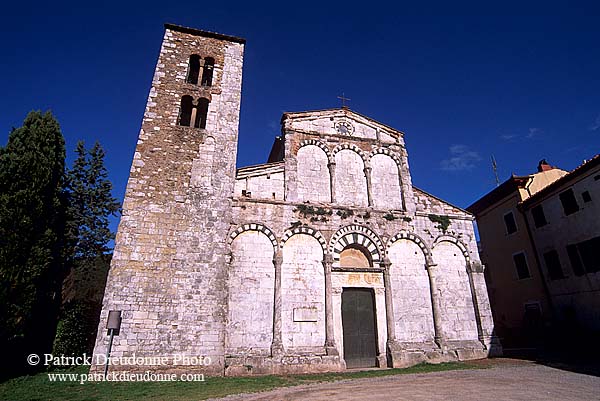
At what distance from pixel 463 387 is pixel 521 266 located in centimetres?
1423

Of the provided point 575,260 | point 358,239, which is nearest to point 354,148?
point 358,239

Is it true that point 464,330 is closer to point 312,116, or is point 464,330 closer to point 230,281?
point 230,281

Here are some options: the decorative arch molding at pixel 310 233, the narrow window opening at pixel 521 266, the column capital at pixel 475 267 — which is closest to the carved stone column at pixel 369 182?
the decorative arch molding at pixel 310 233

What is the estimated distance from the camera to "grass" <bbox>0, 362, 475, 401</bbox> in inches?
317

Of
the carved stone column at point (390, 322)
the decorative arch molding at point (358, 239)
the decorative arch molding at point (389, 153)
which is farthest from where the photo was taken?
the decorative arch molding at point (389, 153)

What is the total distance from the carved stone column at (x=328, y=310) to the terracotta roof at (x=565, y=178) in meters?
12.6

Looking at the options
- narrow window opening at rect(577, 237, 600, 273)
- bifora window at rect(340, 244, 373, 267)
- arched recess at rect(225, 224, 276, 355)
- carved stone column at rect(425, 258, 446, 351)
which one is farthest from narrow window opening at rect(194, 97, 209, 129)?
narrow window opening at rect(577, 237, 600, 273)

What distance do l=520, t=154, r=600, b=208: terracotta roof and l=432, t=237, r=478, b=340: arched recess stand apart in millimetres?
6349

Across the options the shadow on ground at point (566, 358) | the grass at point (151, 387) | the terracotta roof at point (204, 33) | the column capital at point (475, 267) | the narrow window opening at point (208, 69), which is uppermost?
the terracotta roof at point (204, 33)

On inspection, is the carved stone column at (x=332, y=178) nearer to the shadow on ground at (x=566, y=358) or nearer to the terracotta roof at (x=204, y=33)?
the terracotta roof at (x=204, y=33)

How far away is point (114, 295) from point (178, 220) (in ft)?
11.0

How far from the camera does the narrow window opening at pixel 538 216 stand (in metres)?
18.0

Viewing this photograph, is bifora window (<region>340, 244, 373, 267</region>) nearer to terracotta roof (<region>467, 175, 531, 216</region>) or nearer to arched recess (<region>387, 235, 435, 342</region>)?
arched recess (<region>387, 235, 435, 342</region>)

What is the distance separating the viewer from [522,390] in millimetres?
7883
